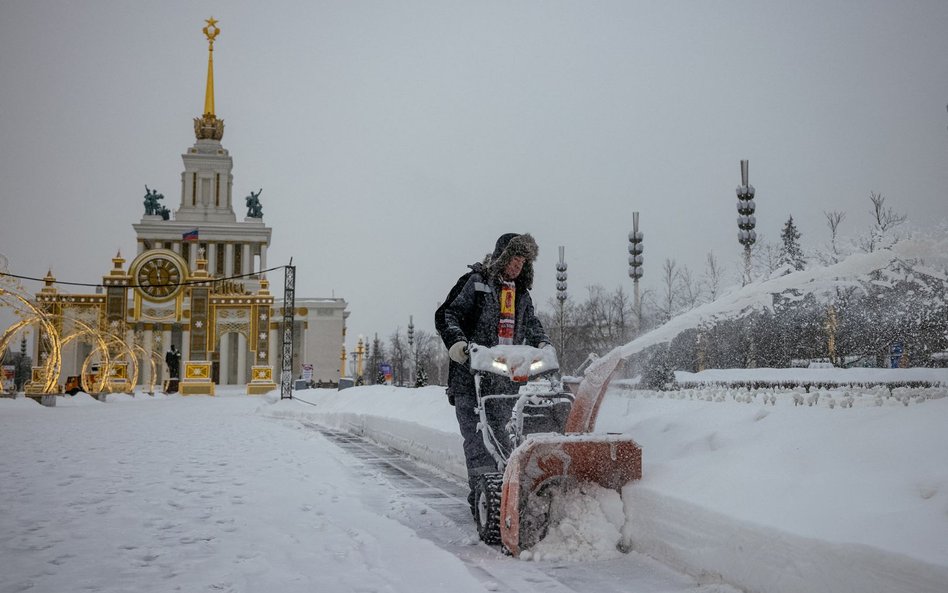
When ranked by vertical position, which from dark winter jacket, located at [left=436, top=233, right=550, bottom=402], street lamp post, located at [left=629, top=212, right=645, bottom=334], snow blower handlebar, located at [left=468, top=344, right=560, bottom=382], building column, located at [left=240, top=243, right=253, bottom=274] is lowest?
snow blower handlebar, located at [left=468, top=344, right=560, bottom=382]

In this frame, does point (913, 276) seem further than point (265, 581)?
Yes

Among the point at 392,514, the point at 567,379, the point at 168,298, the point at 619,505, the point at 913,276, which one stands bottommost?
the point at 392,514

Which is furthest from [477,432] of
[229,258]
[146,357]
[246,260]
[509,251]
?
[246,260]

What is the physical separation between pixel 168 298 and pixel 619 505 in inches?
1871

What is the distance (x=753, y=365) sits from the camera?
1888cm

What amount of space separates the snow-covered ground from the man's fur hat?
4.83ft

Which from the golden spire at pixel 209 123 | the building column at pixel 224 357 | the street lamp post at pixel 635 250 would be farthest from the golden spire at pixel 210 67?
the street lamp post at pixel 635 250

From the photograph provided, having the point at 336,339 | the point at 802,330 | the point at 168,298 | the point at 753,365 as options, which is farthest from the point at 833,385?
the point at 336,339

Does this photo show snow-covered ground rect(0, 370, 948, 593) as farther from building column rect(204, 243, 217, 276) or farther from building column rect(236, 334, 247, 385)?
building column rect(204, 243, 217, 276)

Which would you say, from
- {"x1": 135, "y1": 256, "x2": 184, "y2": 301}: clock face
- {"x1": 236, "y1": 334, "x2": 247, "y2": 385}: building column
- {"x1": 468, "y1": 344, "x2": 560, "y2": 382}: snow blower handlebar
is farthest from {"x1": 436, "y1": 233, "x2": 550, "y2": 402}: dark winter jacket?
{"x1": 236, "y1": 334, "x2": 247, "y2": 385}: building column

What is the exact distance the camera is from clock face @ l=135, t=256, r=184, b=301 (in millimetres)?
47031

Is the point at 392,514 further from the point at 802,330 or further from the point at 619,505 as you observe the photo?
the point at 802,330

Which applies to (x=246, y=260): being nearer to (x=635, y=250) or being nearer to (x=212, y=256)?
(x=212, y=256)

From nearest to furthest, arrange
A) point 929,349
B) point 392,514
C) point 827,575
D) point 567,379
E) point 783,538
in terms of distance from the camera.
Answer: point 827,575, point 783,538, point 567,379, point 392,514, point 929,349
